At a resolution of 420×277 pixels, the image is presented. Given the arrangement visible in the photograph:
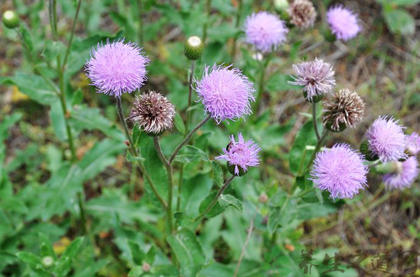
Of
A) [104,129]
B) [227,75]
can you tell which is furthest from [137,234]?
[227,75]

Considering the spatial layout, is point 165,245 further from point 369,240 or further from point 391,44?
point 391,44

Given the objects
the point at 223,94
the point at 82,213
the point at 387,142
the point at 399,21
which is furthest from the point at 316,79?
the point at 399,21

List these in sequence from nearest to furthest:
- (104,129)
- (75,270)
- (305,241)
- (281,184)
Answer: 1. (104,129)
2. (75,270)
3. (305,241)
4. (281,184)

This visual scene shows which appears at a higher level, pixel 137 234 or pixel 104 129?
pixel 104 129

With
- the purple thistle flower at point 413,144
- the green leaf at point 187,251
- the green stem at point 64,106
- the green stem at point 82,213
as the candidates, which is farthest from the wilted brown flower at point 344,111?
the green stem at point 82,213

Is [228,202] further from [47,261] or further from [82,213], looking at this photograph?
[82,213]

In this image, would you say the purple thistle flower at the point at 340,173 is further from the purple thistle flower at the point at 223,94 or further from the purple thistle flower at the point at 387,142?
the purple thistle flower at the point at 223,94
